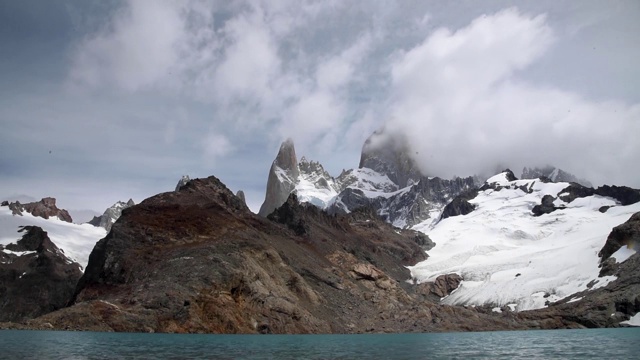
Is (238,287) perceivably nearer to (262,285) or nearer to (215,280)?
(215,280)

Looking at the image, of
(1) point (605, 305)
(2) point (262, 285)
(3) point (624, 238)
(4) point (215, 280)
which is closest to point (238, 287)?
(4) point (215, 280)

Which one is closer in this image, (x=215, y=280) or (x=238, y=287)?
(x=215, y=280)

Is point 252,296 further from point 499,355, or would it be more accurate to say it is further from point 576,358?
point 576,358

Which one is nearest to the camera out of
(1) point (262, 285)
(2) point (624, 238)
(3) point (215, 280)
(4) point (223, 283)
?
(3) point (215, 280)

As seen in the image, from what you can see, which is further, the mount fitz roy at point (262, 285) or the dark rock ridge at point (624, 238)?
the dark rock ridge at point (624, 238)

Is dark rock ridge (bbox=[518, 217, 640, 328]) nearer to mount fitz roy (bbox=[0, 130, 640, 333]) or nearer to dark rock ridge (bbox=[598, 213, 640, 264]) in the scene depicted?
mount fitz roy (bbox=[0, 130, 640, 333])

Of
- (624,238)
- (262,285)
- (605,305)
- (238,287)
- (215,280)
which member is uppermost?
(624,238)

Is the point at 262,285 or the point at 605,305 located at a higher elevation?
the point at 262,285

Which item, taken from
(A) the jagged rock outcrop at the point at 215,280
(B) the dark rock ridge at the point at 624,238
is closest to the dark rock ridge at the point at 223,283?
(A) the jagged rock outcrop at the point at 215,280

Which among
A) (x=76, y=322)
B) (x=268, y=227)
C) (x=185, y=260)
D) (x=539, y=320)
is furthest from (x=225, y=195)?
(x=539, y=320)

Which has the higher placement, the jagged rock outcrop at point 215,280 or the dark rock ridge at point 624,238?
the dark rock ridge at point 624,238

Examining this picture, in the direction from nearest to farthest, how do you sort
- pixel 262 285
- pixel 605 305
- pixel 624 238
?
pixel 262 285 → pixel 605 305 → pixel 624 238

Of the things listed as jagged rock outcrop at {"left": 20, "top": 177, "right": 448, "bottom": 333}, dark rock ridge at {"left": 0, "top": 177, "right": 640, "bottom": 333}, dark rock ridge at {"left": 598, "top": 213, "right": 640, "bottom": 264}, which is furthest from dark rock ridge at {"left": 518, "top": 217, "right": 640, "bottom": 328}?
jagged rock outcrop at {"left": 20, "top": 177, "right": 448, "bottom": 333}

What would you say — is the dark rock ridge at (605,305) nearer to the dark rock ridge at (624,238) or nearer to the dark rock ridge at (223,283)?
the dark rock ridge at (624,238)
